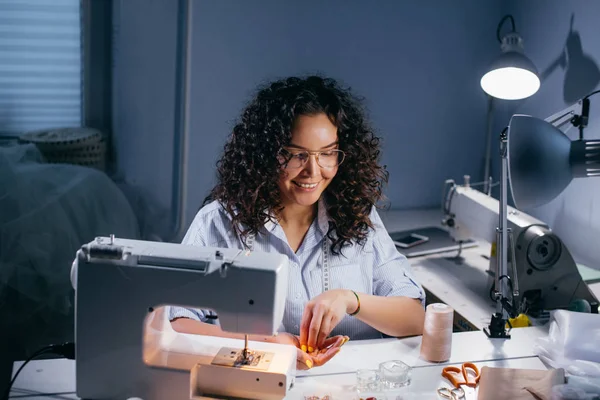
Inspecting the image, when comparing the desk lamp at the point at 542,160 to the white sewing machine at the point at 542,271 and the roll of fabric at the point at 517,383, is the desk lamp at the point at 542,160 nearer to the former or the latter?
the roll of fabric at the point at 517,383

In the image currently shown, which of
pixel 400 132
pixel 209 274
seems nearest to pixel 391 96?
pixel 400 132

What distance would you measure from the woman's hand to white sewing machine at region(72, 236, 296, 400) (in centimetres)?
13

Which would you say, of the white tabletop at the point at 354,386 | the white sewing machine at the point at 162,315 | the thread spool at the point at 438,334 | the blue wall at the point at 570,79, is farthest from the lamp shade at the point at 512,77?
the white sewing machine at the point at 162,315

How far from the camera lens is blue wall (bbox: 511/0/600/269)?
8.28 feet

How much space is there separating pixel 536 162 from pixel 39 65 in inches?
96.2

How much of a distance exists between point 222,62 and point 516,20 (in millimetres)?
1278

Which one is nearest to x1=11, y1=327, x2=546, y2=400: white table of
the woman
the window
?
the woman

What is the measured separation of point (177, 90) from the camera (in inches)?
122

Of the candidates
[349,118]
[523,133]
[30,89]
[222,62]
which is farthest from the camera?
[30,89]

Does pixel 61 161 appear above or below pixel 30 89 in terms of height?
below

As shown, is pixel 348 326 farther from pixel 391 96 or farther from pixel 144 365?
pixel 391 96

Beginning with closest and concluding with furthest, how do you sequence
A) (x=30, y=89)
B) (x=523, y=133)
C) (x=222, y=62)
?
1. (x=523, y=133)
2. (x=222, y=62)
3. (x=30, y=89)

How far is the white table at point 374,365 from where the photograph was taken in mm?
1416

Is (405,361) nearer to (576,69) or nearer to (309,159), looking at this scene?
(309,159)
